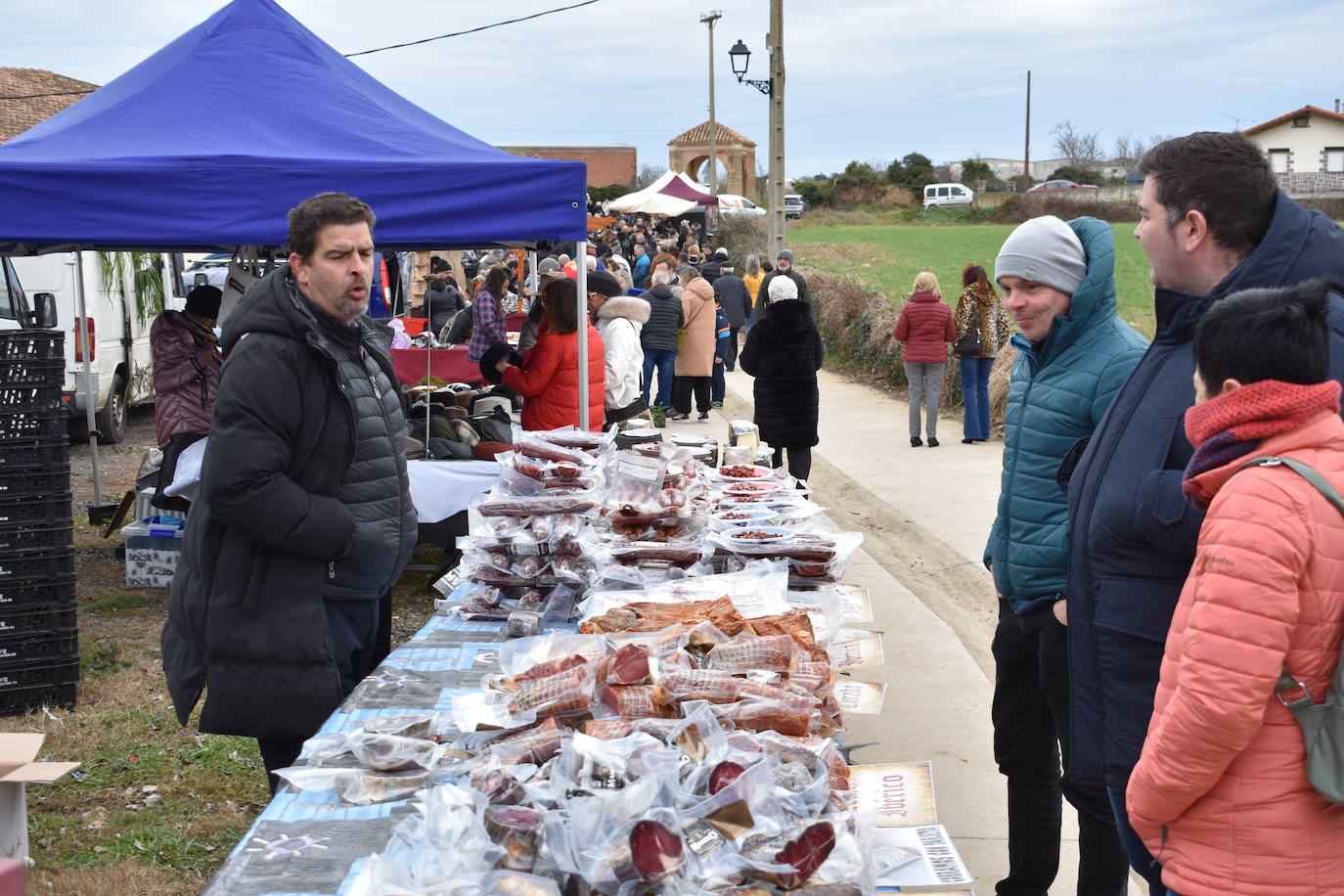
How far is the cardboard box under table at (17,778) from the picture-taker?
3594 mm

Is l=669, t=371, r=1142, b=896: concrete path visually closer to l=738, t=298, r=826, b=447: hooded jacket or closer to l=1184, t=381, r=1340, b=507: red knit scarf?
l=738, t=298, r=826, b=447: hooded jacket

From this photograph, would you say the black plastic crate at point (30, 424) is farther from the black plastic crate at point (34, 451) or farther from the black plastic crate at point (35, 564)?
the black plastic crate at point (35, 564)

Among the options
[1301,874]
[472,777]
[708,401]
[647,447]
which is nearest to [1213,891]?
[1301,874]

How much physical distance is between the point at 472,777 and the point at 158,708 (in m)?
3.98

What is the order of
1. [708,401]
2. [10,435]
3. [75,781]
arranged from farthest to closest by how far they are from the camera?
1. [708,401]
2. [10,435]
3. [75,781]

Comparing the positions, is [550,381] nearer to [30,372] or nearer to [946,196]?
[30,372]

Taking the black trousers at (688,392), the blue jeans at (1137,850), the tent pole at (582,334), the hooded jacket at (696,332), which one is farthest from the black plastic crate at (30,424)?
the black trousers at (688,392)

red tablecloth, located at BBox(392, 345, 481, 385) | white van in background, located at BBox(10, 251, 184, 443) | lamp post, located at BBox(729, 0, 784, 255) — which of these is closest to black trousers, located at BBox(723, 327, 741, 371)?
lamp post, located at BBox(729, 0, 784, 255)

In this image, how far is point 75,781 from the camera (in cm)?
483

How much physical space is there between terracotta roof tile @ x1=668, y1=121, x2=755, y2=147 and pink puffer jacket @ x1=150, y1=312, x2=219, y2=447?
74.5 m

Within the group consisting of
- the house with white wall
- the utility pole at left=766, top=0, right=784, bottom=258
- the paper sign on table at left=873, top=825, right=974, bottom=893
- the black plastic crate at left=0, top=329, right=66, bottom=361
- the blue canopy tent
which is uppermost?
the house with white wall

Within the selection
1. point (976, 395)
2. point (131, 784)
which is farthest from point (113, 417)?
point (976, 395)

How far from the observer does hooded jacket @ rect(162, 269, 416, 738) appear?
3.10m

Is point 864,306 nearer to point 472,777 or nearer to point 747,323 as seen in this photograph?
point 747,323
